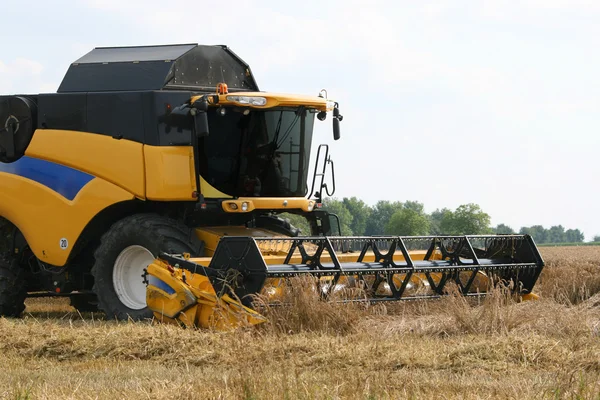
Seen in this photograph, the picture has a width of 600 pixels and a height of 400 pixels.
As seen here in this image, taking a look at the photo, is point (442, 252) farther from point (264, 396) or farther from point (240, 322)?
point (264, 396)

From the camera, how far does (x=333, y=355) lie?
688cm

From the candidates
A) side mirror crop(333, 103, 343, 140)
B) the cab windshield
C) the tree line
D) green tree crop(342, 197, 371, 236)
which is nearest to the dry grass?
the cab windshield

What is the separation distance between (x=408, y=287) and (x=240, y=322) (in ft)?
8.57

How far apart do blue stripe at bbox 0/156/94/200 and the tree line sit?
42645 millimetres

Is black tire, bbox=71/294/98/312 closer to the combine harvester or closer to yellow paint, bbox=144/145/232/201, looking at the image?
the combine harvester

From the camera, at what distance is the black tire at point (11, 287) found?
11.7 m

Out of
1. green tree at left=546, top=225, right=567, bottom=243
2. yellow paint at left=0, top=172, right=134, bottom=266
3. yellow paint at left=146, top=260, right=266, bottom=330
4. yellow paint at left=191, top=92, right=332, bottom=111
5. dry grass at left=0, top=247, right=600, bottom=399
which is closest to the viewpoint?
dry grass at left=0, top=247, right=600, bottom=399

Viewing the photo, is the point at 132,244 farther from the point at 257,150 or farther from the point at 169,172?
A: the point at 257,150

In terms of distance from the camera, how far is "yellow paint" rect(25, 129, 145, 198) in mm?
10828

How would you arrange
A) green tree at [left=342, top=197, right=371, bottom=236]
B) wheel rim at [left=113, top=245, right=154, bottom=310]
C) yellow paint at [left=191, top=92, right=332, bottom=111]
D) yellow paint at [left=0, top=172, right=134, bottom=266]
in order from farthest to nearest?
green tree at [left=342, top=197, right=371, bottom=236], yellow paint at [left=0, top=172, right=134, bottom=266], yellow paint at [left=191, top=92, right=332, bottom=111], wheel rim at [left=113, top=245, right=154, bottom=310]

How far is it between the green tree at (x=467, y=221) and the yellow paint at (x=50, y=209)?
70.0 metres

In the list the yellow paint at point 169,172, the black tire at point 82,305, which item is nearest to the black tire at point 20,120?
the yellow paint at point 169,172

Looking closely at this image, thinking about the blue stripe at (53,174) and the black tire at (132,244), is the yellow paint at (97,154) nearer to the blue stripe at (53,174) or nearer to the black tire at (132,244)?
the blue stripe at (53,174)

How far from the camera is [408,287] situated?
10133 mm
